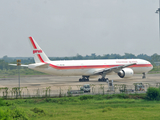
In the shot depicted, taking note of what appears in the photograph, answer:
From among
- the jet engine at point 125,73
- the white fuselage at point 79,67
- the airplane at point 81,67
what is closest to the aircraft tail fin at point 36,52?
the airplane at point 81,67

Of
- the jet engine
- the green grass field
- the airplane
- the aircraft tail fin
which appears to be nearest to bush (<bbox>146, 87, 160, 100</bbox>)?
the green grass field

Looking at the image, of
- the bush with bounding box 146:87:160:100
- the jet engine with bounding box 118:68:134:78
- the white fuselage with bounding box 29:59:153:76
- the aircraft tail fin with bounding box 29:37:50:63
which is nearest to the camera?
the bush with bounding box 146:87:160:100

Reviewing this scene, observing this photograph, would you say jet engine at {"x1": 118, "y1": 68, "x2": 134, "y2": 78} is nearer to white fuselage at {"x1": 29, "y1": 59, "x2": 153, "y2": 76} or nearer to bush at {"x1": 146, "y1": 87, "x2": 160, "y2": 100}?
white fuselage at {"x1": 29, "y1": 59, "x2": 153, "y2": 76}

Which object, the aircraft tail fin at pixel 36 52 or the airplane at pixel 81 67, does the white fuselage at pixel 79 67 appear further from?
the aircraft tail fin at pixel 36 52

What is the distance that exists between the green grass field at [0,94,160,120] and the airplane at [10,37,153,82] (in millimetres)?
18523

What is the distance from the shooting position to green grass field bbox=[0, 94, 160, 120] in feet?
66.3

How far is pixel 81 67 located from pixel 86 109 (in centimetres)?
2790

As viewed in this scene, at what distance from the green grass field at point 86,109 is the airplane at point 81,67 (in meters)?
18.5

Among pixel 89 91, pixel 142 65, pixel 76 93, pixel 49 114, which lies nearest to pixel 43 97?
pixel 76 93

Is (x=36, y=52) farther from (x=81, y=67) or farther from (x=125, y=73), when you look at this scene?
(x=125, y=73)

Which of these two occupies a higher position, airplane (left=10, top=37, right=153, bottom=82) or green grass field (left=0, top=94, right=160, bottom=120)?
airplane (left=10, top=37, right=153, bottom=82)

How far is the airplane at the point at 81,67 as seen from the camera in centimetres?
4897

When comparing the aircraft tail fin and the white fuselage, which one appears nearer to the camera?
the aircraft tail fin

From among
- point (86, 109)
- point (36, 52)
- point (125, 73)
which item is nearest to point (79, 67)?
point (36, 52)
